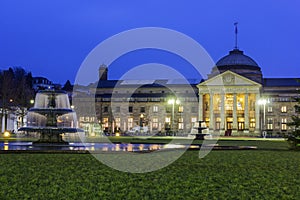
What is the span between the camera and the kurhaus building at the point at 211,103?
3762 inches

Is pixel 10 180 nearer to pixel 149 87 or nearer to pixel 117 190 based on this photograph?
pixel 117 190

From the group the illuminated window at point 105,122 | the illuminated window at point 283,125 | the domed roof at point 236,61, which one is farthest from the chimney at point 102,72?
the illuminated window at point 283,125

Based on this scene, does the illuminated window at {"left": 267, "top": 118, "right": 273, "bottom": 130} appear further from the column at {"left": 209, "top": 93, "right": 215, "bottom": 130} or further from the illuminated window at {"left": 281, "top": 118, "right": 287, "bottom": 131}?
the column at {"left": 209, "top": 93, "right": 215, "bottom": 130}

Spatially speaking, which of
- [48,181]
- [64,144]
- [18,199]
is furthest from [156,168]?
[64,144]

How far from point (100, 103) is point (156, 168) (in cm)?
9371

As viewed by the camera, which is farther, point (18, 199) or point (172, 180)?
point (172, 180)

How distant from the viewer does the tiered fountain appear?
26062mm

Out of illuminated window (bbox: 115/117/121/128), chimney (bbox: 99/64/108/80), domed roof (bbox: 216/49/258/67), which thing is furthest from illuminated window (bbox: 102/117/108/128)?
domed roof (bbox: 216/49/258/67)

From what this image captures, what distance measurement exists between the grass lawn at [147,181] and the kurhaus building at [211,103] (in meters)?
73.8

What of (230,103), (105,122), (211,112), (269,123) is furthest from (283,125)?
(105,122)

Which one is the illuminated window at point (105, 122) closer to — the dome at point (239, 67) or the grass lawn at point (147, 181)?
the dome at point (239, 67)

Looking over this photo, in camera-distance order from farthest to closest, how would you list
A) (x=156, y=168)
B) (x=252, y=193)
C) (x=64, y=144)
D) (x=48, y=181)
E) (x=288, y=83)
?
(x=288, y=83), (x=64, y=144), (x=156, y=168), (x=48, y=181), (x=252, y=193)

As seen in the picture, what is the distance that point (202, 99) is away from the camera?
9944 centimetres

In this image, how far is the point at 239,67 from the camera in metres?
104
